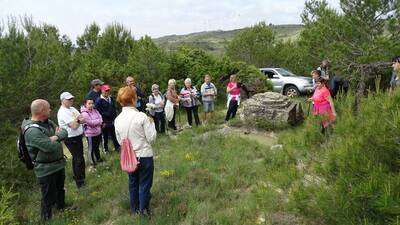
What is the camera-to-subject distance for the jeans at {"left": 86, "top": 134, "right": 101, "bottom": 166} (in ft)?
24.9

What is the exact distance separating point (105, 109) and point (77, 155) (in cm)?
194

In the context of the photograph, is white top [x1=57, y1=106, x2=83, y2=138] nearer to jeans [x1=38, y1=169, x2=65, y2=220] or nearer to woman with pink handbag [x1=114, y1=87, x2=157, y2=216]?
jeans [x1=38, y1=169, x2=65, y2=220]

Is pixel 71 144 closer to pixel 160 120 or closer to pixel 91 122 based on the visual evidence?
pixel 91 122

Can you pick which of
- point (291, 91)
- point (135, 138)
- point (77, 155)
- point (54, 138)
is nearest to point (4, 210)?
point (54, 138)

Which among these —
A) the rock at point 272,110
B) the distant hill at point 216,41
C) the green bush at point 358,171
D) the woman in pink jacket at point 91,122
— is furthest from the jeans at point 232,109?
the green bush at point 358,171

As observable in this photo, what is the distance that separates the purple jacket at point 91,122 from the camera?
729cm

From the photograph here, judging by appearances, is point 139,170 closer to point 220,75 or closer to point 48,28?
point 220,75

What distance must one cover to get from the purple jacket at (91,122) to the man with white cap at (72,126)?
0.97m

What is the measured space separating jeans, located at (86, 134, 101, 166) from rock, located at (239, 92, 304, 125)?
433 centimetres

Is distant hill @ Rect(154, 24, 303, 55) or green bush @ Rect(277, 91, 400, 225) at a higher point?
distant hill @ Rect(154, 24, 303, 55)

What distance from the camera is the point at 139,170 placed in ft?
15.9

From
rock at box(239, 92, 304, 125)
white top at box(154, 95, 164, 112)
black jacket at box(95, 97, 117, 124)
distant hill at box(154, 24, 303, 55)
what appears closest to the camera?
black jacket at box(95, 97, 117, 124)

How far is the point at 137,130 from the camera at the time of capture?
468 cm

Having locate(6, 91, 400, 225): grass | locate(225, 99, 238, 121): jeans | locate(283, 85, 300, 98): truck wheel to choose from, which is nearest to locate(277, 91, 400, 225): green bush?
locate(6, 91, 400, 225): grass
